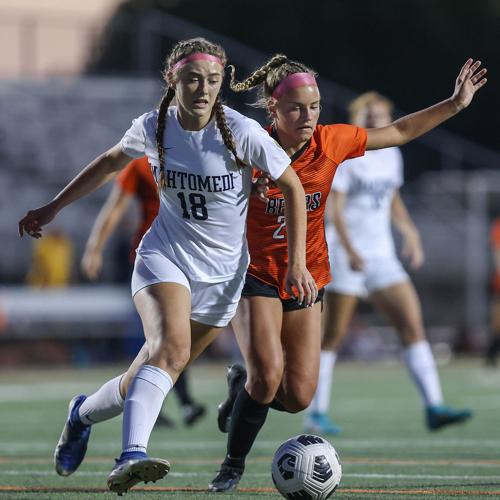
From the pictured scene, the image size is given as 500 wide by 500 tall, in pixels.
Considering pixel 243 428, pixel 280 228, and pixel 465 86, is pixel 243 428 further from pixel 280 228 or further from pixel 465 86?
pixel 465 86

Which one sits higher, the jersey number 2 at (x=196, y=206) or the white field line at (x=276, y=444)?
the jersey number 2 at (x=196, y=206)

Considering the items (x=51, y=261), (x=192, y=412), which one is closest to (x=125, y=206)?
(x=192, y=412)

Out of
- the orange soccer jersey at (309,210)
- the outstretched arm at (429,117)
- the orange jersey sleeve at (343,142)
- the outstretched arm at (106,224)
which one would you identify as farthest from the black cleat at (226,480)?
the outstretched arm at (106,224)

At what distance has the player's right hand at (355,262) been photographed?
9.98m

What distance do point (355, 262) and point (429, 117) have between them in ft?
9.94

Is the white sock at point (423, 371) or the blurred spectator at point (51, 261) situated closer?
the white sock at point (423, 371)

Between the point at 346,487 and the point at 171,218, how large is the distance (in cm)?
164

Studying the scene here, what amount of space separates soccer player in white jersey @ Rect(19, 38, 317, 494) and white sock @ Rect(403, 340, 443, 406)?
3892 mm

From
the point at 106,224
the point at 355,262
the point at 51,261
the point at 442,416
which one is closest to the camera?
the point at 355,262

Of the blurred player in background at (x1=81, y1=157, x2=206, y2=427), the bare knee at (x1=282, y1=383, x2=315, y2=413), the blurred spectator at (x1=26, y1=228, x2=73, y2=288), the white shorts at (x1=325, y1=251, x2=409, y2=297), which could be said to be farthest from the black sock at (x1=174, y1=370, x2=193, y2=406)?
the blurred spectator at (x1=26, y1=228, x2=73, y2=288)

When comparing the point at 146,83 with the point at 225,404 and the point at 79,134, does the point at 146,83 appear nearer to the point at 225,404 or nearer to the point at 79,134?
the point at 79,134

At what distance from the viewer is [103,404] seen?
22.3ft

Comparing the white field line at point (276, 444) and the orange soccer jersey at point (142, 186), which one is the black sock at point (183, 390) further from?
the orange soccer jersey at point (142, 186)

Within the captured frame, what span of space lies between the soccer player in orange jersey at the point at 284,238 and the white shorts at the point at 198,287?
1.10 ft
